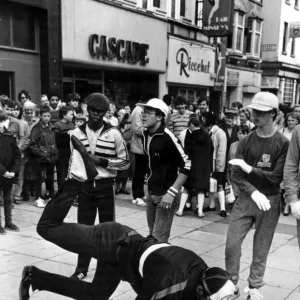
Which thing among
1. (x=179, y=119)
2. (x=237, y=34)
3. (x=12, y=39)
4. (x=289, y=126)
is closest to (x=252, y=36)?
(x=237, y=34)

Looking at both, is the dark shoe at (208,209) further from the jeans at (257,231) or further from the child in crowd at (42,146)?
the jeans at (257,231)

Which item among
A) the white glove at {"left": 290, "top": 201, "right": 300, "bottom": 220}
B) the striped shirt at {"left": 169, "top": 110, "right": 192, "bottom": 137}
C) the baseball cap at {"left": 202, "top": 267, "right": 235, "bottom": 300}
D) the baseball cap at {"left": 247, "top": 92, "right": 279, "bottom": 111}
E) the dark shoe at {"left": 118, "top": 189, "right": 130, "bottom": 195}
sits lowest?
the dark shoe at {"left": 118, "top": 189, "right": 130, "bottom": 195}

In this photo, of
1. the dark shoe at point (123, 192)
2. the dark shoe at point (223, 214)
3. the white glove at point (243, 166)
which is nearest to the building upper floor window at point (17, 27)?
the dark shoe at point (123, 192)

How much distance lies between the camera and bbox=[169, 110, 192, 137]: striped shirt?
8.83m

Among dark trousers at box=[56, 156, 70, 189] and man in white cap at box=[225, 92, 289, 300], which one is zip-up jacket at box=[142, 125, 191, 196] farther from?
dark trousers at box=[56, 156, 70, 189]

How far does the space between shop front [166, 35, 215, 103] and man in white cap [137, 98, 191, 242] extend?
13.6 metres

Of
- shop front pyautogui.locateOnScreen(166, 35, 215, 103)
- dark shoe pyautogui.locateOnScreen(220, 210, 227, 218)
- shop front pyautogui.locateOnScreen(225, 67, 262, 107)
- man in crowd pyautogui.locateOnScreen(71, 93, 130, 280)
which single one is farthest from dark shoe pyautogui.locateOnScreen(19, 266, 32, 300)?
shop front pyautogui.locateOnScreen(225, 67, 262, 107)

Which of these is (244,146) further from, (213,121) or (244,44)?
(244,44)

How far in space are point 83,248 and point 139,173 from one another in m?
4.92

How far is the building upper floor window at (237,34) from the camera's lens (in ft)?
79.6

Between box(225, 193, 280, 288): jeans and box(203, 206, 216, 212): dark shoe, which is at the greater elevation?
box(225, 193, 280, 288): jeans

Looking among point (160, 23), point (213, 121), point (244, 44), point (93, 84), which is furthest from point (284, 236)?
point (244, 44)

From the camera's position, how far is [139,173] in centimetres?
830

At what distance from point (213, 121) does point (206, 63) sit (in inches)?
516
